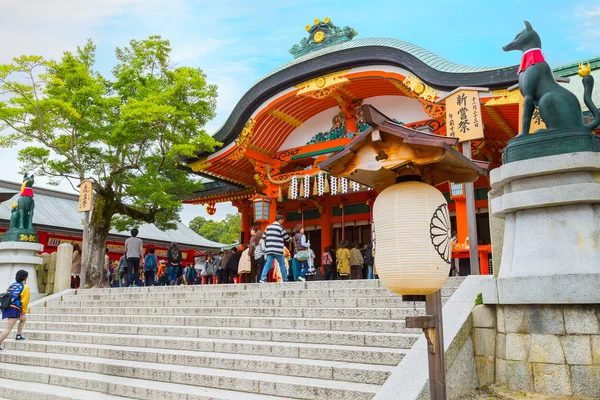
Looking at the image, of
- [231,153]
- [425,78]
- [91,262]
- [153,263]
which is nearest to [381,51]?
[425,78]

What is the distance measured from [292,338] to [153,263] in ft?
27.0

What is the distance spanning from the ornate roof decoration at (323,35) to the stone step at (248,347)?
12.2 m

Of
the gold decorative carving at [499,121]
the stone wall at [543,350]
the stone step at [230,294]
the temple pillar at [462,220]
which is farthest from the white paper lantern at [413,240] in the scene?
the temple pillar at [462,220]

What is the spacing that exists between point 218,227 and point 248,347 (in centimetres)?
4873

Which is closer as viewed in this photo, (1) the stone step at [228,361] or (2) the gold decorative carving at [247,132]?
(1) the stone step at [228,361]

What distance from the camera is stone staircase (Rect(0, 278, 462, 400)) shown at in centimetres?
479

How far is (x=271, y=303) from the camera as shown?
7691 millimetres

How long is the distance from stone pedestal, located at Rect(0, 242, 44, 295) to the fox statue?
11073mm

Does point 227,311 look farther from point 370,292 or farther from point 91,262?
point 91,262

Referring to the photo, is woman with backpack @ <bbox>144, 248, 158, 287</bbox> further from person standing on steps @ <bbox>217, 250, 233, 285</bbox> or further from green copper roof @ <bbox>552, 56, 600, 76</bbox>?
green copper roof @ <bbox>552, 56, 600, 76</bbox>

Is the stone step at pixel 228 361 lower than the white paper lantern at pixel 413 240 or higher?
lower

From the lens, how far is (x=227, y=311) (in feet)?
25.0

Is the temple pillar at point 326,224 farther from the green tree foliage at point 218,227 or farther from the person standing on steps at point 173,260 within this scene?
the green tree foliage at point 218,227

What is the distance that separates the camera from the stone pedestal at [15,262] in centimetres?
1113
